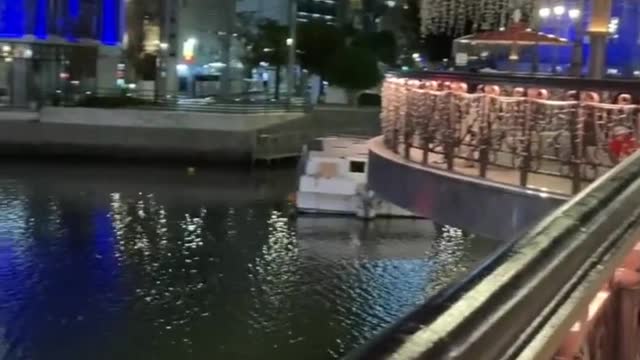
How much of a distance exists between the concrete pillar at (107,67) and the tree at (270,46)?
20.8 feet

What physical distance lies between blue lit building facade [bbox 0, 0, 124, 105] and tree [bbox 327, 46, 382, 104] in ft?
27.4

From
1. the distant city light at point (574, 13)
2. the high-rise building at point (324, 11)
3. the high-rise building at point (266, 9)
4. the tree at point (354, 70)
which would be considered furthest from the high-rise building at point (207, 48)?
the distant city light at point (574, 13)

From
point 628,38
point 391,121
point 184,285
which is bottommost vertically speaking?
point 184,285

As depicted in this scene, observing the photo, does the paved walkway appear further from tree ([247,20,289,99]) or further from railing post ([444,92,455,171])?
tree ([247,20,289,99])

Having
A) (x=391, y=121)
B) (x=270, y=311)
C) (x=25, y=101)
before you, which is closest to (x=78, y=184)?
(x=25, y=101)

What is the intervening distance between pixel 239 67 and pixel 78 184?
19876mm

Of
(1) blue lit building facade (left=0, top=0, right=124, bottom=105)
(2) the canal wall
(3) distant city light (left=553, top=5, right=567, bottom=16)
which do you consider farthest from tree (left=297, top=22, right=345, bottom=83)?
(3) distant city light (left=553, top=5, right=567, bottom=16)

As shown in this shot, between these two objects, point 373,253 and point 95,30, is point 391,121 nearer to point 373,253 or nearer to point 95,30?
point 373,253

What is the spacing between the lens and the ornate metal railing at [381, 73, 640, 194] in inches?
246

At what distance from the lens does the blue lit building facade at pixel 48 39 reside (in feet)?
103

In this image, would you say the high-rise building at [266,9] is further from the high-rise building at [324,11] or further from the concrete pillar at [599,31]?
the concrete pillar at [599,31]

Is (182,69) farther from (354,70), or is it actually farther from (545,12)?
(545,12)

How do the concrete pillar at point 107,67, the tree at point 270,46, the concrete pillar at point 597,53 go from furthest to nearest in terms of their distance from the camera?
the tree at point 270,46, the concrete pillar at point 107,67, the concrete pillar at point 597,53

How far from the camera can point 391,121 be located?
379 inches
